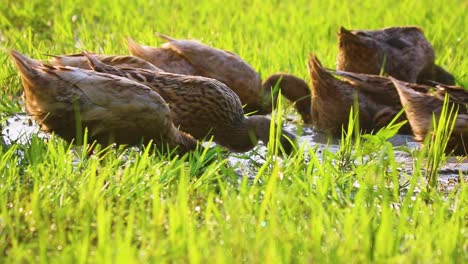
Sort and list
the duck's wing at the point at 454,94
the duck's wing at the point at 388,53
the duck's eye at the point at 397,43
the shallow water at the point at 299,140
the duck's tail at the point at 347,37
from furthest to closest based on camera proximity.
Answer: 1. the duck's eye at the point at 397,43
2. the duck's wing at the point at 388,53
3. the duck's tail at the point at 347,37
4. the duck's wing at the point at 454,94
5. the shallow water at the point at 299,140

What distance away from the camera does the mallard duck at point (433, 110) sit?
5.70 metres

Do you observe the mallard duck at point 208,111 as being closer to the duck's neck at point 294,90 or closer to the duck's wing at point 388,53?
the duck's neck at point 294,90

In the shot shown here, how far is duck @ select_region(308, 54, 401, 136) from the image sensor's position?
6.55 metres

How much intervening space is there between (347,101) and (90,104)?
96.6 inches

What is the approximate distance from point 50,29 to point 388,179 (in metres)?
5.62

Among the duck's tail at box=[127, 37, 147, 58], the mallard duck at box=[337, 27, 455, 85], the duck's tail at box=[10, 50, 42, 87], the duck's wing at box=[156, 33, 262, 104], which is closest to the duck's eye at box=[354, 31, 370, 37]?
the mallard duck at box=[337, 27, 455, 85]

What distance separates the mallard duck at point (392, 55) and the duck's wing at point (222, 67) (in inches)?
39.7

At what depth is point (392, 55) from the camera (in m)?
7.85

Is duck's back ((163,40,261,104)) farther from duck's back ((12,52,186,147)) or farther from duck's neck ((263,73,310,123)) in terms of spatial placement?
duck's back ((12,52,186,147))

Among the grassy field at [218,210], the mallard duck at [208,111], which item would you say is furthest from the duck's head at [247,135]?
the grassy field at [218,210]

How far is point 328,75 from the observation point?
6.59 meters

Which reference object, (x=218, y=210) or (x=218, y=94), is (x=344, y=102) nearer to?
(x=218, y=94)

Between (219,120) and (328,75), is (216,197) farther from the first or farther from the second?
(328,75)

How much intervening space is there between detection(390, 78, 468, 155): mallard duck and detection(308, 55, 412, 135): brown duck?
15.2 inches
